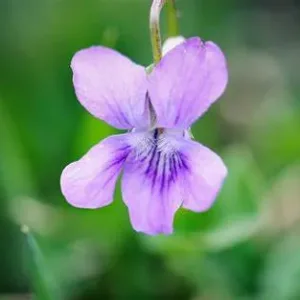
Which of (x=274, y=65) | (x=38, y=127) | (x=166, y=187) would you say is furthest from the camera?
(x=274, y=65)

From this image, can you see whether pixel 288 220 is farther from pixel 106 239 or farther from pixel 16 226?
pixel 16 226

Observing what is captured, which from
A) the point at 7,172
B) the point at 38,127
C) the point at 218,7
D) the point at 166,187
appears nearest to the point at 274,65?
the point at 218,7

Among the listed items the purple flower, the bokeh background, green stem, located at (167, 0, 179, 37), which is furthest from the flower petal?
green stem, located at (167, 0, 179, 37)

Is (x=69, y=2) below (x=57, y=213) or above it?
above

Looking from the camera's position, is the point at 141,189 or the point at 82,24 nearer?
the point at 141,189

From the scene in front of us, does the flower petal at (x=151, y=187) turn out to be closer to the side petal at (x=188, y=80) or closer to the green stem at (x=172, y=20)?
the side petal at (x=188, y=80)

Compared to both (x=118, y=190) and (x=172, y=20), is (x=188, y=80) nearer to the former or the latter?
(x=172, y=20)

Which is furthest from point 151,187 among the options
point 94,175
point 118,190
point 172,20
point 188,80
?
point 118,190
